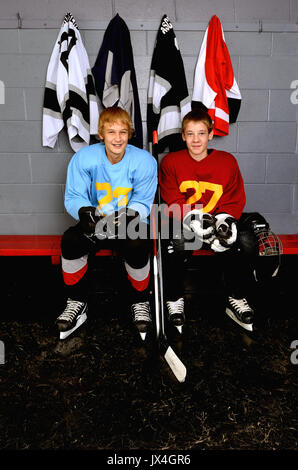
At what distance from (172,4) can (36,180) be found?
4.03 feet

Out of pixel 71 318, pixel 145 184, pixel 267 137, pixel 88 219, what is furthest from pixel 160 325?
pixel 267 137

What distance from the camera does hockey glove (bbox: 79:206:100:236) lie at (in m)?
1.54

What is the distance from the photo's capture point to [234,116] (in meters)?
2.02

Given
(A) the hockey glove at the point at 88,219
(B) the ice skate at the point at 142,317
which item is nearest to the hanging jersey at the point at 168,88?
(A) the hockey glove at the point at 88,219

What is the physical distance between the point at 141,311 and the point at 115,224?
0.41 m

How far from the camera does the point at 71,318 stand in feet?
5.24

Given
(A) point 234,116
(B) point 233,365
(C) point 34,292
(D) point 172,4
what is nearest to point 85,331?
(C) point 34,292

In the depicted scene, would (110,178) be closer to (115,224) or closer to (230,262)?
(115,224)

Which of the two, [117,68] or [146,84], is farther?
[146,84]

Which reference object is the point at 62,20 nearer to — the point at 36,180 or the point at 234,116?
the point at 36,180

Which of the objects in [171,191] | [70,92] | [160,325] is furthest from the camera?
[70,92]

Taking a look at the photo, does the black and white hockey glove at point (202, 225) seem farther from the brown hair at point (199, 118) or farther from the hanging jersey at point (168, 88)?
the hanging jersey at point (168, 88)

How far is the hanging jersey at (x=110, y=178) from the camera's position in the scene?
5.50ft

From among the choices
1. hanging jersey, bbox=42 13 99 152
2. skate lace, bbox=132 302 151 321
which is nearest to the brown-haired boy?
skate lace, bbox=132 302 151 321
